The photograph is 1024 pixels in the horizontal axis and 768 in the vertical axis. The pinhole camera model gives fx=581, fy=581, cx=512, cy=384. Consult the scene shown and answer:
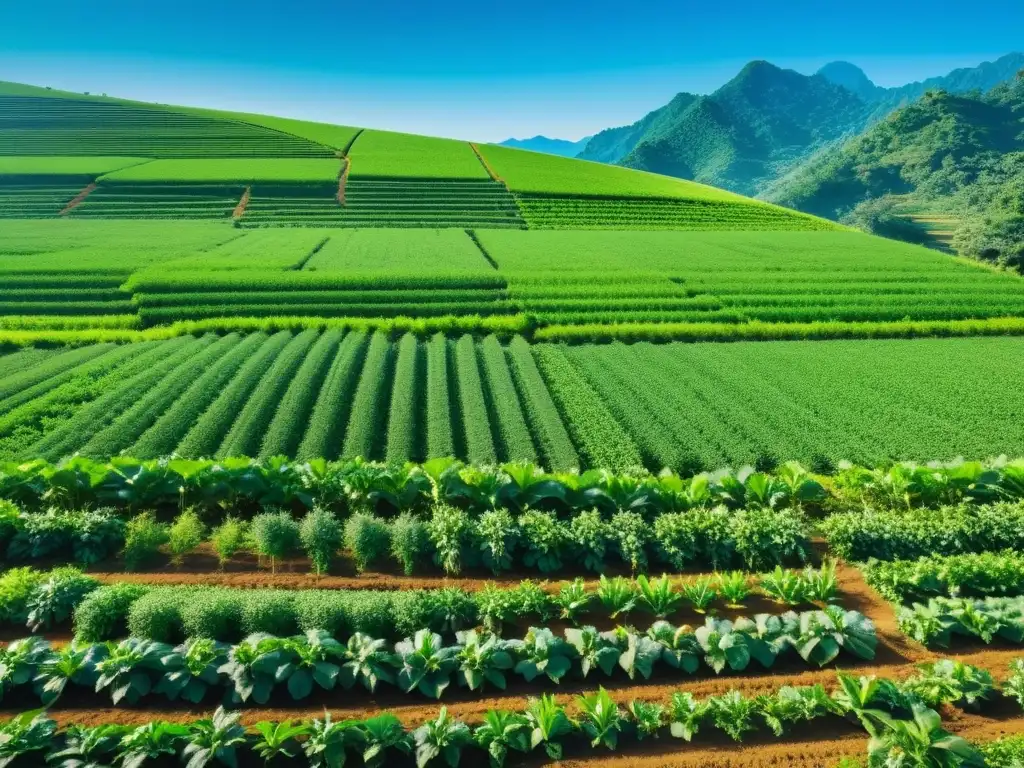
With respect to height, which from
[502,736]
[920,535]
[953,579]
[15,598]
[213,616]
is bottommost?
[15,598]

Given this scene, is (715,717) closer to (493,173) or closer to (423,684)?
(423,684)

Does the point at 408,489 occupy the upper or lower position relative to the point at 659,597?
upper

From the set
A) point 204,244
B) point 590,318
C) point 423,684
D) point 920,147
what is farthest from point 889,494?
point 920,147

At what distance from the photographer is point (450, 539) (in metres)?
12.4

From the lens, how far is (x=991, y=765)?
7820mm

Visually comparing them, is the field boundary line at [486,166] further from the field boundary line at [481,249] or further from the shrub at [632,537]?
the shrub at [632,537]

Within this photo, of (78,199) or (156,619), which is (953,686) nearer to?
(156,619)

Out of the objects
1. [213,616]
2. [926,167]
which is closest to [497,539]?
[213,616]

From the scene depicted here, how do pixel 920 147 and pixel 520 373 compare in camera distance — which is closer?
pixel 520 373

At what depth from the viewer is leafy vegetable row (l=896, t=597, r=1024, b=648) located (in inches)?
412

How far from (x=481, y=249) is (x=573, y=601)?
1534 inches

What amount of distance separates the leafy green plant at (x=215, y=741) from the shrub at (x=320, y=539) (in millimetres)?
4242

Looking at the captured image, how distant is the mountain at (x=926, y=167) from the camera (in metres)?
86.3

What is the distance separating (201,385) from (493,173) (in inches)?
2499
